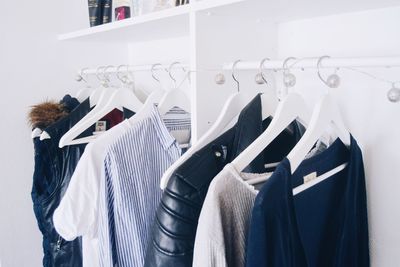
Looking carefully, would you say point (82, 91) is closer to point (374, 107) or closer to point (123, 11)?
point (123, 11)

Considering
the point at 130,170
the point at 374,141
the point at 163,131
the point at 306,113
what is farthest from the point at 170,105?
the point at 374,141

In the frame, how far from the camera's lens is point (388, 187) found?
73cm

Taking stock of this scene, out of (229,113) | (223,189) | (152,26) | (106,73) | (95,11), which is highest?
(95,11)

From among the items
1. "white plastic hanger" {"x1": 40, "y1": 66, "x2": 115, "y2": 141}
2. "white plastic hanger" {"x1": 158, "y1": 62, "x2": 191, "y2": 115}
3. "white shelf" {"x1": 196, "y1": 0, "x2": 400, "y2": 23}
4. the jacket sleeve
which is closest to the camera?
the jacket sleeve

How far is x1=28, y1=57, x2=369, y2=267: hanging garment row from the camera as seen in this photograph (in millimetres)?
509

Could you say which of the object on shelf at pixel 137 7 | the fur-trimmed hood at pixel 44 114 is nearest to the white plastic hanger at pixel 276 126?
the object on shelf at pixel 137 7

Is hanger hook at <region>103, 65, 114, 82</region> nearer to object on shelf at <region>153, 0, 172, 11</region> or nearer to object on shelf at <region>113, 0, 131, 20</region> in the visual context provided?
object on shelf at <region>113, 0, 131, 20</region>

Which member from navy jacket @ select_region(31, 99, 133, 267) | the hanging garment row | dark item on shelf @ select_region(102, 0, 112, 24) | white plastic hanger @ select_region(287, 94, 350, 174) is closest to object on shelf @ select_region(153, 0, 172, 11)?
the hanging garment row

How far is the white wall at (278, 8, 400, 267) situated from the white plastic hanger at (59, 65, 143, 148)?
528 mm

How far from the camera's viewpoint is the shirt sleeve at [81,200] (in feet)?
2.53

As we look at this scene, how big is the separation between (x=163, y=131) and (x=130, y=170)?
0.41ft

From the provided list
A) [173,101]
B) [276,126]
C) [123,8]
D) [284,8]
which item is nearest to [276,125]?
[276,126]

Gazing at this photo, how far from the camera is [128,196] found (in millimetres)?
781

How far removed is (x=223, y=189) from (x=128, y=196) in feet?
1.09
